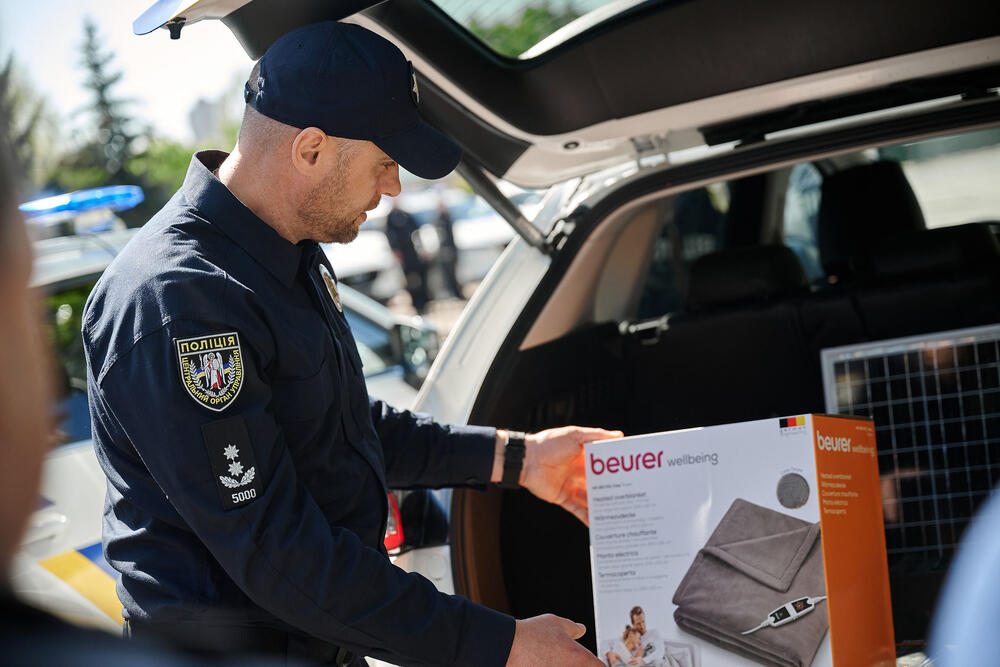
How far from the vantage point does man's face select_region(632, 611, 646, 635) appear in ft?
5.39

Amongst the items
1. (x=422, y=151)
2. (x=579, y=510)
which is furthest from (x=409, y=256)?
(x=422, y=151)

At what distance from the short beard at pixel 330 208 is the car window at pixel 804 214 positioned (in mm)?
2393

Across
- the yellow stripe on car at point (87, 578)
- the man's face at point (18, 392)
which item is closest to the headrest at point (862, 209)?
the yellow stripe on car at point (87, 578)

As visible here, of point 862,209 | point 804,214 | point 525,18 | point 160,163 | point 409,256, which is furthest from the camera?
point 160,163

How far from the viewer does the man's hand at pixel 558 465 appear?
6.40 ft

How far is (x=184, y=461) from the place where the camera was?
139 cm

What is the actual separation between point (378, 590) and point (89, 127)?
78.8 feet

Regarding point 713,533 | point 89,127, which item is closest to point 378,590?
point 713,533

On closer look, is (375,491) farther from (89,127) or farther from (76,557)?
(89,127)

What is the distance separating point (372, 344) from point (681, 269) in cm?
154

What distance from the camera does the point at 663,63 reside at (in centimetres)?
186

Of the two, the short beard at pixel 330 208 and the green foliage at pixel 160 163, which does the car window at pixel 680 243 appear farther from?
the green foliage at pixel 160 163

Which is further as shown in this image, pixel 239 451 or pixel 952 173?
pixel 952 173

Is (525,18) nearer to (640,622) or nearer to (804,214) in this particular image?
(640,622)
